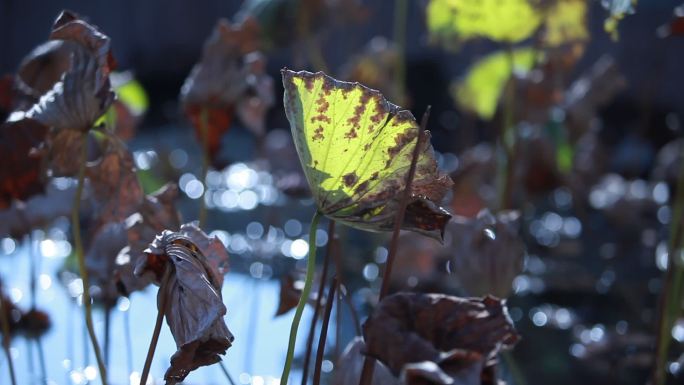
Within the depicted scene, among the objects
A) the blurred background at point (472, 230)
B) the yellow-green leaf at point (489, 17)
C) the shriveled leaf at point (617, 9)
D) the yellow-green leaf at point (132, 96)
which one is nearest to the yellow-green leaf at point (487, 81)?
the blurred background at point (472, 230)

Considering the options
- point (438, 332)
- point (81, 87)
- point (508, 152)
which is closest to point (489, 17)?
point (508, 152)

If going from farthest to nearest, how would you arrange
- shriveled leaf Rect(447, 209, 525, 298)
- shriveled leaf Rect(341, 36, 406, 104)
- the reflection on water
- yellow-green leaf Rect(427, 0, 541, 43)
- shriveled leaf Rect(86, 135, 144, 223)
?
shriveled leaf Rect(341, 36, 406, 104) < yellow-green leaf Rect(427, 0, 541, 43) < the reflection on water < shriveled leaf Rect(447, 209, 525, 298) < shriveled leaf Rect(86, 135, 144, 223)

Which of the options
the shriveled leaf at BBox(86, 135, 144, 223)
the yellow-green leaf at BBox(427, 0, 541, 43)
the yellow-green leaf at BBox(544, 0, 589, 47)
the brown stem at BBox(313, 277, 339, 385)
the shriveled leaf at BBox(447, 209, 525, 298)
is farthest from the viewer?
the yellow-green leaf at BBox(544, 0, 589, 47)

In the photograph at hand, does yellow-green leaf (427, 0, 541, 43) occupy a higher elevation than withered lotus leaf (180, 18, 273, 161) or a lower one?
higher

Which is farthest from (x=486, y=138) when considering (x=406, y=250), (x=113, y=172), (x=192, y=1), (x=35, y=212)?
(x=113, y=172)

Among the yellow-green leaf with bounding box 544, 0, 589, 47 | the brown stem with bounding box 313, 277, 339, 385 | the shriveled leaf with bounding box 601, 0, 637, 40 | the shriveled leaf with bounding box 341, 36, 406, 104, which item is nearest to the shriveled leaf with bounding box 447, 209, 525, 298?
the shriveled leaf with bounding box 601, 0, 637, 40

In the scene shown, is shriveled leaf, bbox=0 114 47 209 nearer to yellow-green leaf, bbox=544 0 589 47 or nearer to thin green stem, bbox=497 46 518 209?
thin green stem, bbox=497 46 518 209

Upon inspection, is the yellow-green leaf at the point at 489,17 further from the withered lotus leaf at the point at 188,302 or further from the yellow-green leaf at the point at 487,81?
the withered lotus leaf at the point at 188,302

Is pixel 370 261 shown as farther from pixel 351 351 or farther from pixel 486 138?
pixel 486 138
